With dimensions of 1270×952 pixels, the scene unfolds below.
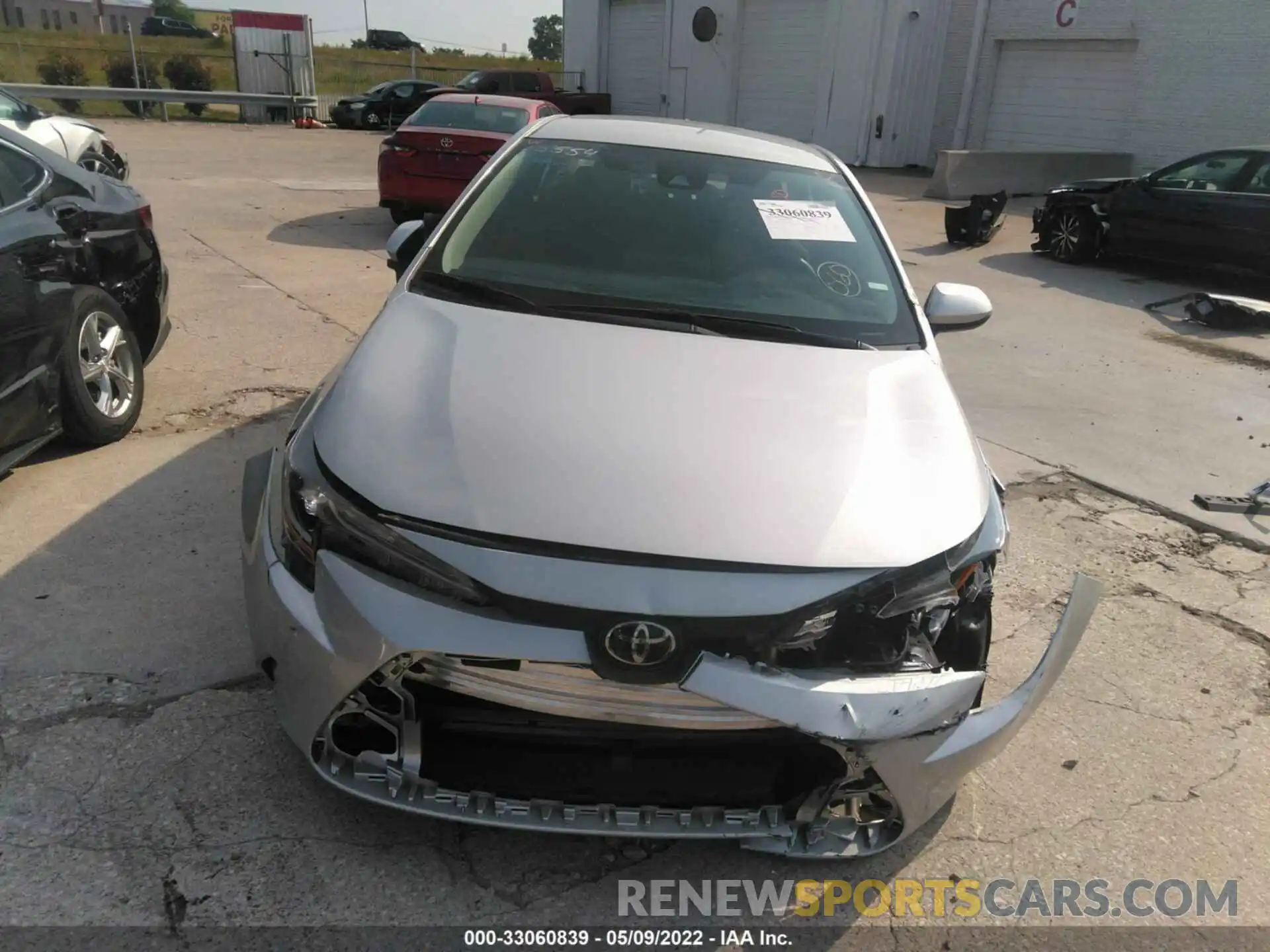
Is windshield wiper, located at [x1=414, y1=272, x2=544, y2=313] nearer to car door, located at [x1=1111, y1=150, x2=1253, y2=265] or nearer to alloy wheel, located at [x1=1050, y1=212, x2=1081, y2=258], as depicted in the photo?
car door, located at [x1=1111, y1=150, x2=1253, y2=265]

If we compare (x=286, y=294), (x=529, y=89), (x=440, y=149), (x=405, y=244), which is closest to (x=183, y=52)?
(x=529, y=89)

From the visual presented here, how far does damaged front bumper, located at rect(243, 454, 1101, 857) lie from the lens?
2006 mm

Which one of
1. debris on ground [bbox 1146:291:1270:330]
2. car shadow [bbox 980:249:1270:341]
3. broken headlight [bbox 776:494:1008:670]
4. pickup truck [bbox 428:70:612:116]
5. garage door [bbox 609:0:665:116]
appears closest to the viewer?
broken headlight [bbox 776:494:1008:670]

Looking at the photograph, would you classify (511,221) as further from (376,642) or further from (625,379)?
(376,642)

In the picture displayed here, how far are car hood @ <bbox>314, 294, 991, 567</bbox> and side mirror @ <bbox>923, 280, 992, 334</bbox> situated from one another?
687 mm

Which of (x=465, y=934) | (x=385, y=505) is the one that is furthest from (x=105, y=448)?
(x=465, y=934)

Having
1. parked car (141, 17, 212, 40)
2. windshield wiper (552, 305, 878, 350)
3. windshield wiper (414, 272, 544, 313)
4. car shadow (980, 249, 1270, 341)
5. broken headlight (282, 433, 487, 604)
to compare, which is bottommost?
car shadow (980, 249, 1270, 341)

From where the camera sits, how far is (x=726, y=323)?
120 inches

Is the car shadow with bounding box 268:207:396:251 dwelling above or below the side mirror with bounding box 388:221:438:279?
below

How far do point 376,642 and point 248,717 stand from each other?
3.28 feet

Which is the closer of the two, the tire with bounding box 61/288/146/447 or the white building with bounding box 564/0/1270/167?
the tire with bounding box 61/288/146/447

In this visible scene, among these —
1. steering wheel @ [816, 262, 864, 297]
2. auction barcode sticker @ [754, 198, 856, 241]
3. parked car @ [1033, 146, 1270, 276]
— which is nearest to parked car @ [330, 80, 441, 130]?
parked car @ [1033, 146, 1270, 276]

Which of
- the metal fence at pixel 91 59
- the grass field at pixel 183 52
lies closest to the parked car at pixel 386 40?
the grass field at pixel 183 52

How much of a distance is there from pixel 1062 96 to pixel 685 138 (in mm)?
16484
